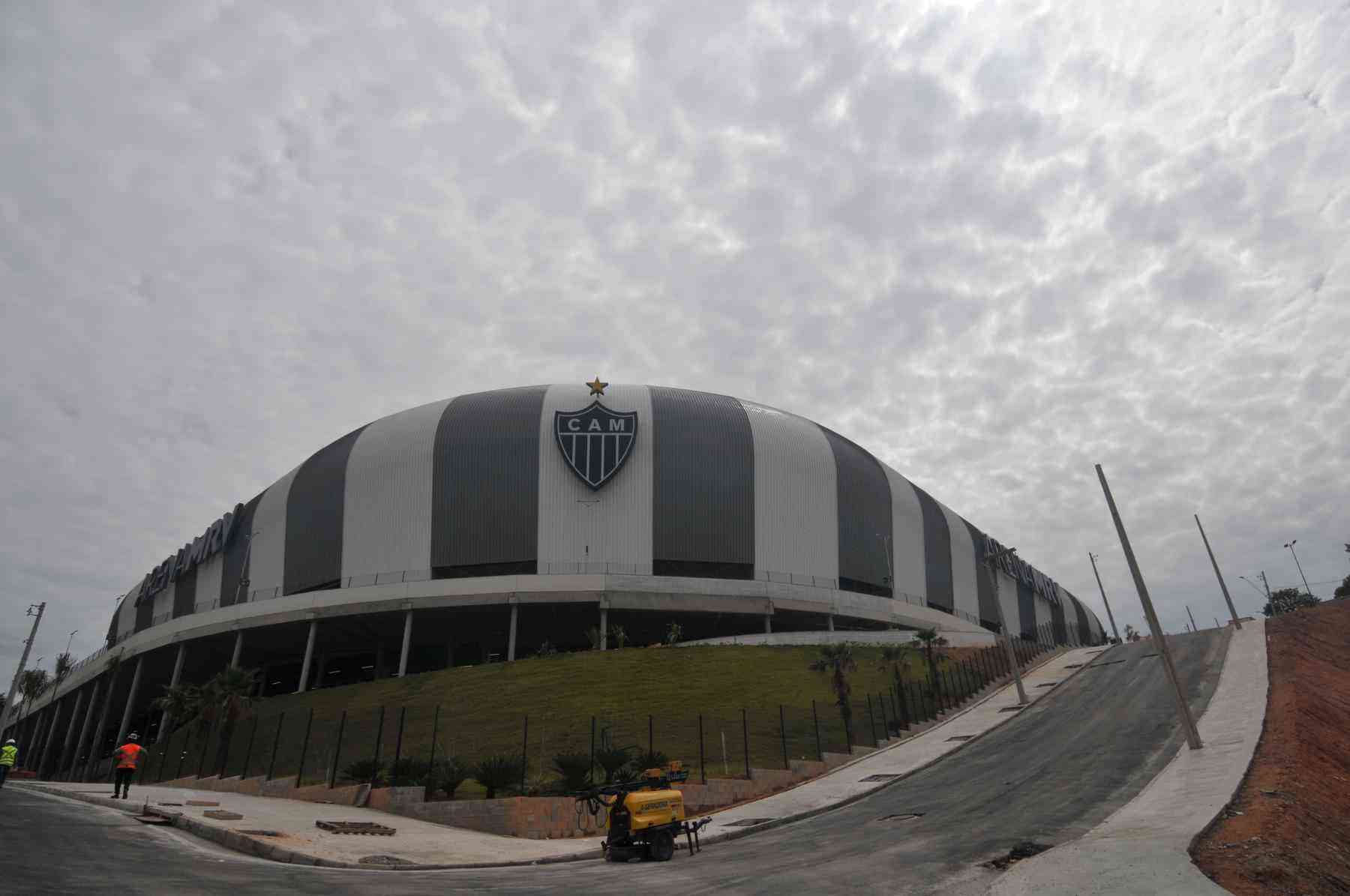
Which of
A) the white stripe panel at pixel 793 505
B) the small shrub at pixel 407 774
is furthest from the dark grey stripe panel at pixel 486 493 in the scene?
the small shrub at pixel 407 774

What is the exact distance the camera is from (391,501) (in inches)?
2462

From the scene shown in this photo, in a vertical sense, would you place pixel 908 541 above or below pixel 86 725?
above

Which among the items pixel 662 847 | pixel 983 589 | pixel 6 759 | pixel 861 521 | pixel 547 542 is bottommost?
pixel 662 847

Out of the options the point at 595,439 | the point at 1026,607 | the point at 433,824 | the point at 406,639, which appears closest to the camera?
the point at 433,824

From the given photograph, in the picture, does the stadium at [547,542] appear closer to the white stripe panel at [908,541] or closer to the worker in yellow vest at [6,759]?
the white stripe panel at [908,541]

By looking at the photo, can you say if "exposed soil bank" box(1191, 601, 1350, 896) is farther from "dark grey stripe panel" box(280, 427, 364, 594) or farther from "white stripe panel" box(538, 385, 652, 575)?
"dark grey stripe panel" box(280, 427, 364, 594)

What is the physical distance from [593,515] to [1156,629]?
133 ft

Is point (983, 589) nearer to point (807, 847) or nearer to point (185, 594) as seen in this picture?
point (807, 847)

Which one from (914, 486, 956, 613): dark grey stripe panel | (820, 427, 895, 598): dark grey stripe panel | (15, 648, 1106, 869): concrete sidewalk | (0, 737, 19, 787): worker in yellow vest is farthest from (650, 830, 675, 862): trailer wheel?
(914, 486, 956, 613): dark grey stripe panel

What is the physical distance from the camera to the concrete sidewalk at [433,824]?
56.3 ft

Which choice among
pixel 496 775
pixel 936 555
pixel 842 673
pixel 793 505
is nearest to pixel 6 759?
pixel 496 775

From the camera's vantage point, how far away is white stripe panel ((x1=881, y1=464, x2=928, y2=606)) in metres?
71.9

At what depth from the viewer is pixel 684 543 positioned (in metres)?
61.2

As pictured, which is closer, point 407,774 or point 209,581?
point 407,774
